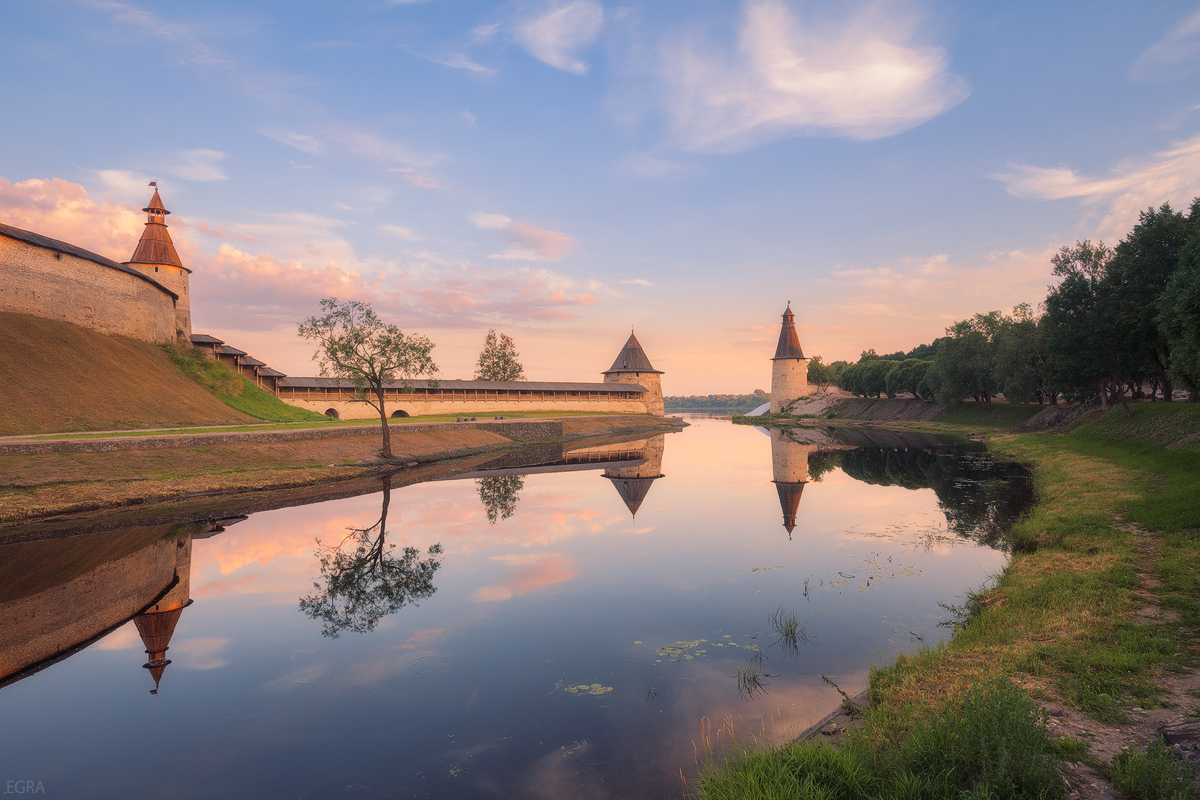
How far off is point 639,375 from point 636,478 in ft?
162

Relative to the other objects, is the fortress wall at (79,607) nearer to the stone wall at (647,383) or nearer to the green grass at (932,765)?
the green grass at (932,765)

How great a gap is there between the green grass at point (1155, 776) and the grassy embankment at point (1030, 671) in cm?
2

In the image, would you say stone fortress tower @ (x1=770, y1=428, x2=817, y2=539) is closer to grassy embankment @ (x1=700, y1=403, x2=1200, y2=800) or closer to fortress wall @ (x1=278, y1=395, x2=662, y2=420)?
grassy embankment @ (x1=700, y1=403, x2=1200, y2=800)

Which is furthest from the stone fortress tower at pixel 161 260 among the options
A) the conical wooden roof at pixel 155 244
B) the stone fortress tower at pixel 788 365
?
the stone fortress tower at pixel 788 365

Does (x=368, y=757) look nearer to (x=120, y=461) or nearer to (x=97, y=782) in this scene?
(x=97, y=782)

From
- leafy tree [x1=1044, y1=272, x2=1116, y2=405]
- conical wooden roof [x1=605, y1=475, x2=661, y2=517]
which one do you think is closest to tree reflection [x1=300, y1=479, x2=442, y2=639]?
conical wooden roof [x1=605, y1=475, x2=661, y2=517]

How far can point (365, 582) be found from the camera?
10.6 meters

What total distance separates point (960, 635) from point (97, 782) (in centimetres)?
874

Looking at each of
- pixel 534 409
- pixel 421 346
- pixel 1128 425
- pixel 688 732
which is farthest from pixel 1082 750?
pixel 534 409

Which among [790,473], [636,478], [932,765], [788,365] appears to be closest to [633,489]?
[636,478]

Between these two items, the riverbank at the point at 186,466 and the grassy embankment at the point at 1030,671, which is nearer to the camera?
the grassy embankment at the point at 1030,671

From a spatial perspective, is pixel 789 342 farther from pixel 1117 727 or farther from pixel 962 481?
pixel 1117 727

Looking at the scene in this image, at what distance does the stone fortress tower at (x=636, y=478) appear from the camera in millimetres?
19672

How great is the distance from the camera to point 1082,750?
3.96 meters
